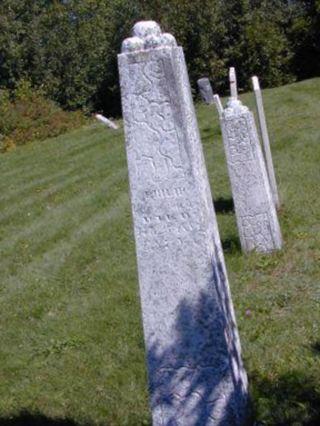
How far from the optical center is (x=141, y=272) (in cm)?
445

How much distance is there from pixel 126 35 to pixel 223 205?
67.2ft

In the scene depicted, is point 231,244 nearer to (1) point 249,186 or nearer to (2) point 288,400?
(1) point 249,186

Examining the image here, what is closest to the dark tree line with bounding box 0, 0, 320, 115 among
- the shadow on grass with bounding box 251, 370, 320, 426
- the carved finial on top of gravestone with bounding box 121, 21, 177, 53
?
the shadow on grass with bounding box 251, 370, 320, 426

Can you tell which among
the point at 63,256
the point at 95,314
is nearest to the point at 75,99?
the point at 63,256

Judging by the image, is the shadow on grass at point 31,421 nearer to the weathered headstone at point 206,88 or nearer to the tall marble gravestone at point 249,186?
the tall marble gravestone at point 249,186

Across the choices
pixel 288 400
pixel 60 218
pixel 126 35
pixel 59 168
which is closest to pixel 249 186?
pixel 288 400

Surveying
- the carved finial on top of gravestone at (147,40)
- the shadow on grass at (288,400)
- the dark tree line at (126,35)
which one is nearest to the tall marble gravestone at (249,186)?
the shadow on grass at (288,400)

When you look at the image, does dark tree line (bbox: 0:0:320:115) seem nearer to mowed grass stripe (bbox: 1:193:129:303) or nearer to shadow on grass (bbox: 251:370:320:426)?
mowed grass stripe (bbox: 1:193:129:303)

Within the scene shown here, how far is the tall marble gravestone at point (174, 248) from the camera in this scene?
427cm

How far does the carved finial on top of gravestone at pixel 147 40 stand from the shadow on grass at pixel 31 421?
2.41 meters

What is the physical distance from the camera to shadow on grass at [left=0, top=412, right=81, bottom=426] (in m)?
5.23

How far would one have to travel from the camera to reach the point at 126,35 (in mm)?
29625

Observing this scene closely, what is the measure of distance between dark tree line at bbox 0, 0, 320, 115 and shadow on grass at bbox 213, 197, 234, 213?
16378mm

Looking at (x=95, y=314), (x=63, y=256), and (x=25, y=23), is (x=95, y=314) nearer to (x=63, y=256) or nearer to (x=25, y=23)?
(x=63, y=256)
